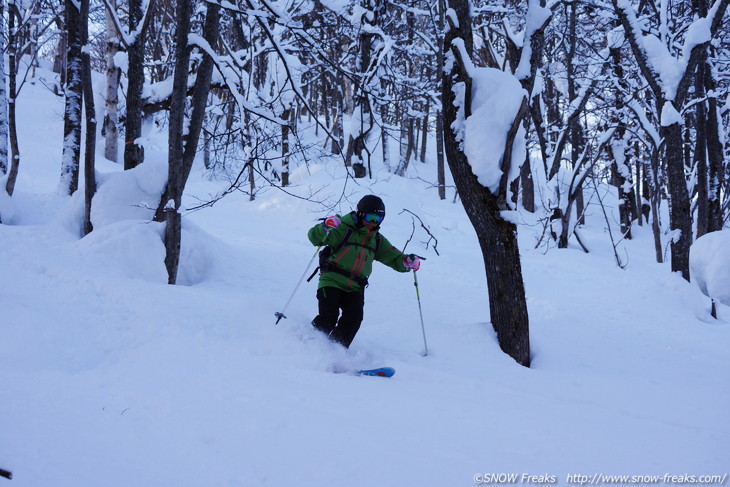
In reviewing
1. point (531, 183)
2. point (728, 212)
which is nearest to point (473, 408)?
point (728, 212)

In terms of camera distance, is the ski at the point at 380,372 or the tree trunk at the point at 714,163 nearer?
the ski at the point at 380,372

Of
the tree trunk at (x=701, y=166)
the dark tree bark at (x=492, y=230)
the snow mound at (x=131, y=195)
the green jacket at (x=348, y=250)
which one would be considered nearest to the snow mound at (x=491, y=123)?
the dark tree bark at (x=492, y=230)

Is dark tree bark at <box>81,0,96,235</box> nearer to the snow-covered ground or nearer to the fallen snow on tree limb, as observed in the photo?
the snow-covered ground

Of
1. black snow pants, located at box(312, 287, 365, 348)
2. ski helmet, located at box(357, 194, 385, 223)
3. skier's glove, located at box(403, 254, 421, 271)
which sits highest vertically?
ski helmet, located at box(357, 194, 385, 223)

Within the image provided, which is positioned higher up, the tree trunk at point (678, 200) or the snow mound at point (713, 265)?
the tree trunk at point (678, 200)

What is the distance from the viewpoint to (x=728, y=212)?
12430 mm

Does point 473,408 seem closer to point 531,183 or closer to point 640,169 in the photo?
point 531,183

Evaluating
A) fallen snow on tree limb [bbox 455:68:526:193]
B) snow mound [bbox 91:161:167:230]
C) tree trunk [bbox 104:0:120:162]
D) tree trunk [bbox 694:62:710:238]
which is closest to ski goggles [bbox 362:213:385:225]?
fallen snow on tree limb [bbox 455:68:526:193]

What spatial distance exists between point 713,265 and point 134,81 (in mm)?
10006

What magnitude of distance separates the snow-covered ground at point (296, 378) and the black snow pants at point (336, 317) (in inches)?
6.4

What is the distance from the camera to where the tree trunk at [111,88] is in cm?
1218

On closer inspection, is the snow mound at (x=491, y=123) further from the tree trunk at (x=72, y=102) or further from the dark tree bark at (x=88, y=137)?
the tree trunk at (x=72, y=102)

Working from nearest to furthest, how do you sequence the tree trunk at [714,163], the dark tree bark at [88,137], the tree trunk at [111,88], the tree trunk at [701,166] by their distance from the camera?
1. the dark tree bark at [88,137]
2. the tree trunk at [701,166]
3. the tree trunk at [714,163]
4. the tree trunk at [111,88]

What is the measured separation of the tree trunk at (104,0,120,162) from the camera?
12.2 metres
